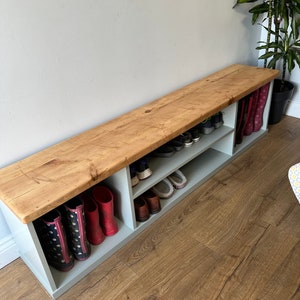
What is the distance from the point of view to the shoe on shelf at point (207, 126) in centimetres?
184

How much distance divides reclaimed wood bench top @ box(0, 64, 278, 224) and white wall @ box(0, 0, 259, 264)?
3.5 inches

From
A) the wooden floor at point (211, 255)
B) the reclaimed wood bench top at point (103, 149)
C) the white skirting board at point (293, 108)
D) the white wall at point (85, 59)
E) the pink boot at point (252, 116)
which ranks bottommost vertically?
the wooden floor at point (211, 255)

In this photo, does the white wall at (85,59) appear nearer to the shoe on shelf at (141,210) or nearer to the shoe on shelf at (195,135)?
the shoe on shelf at (195,135)

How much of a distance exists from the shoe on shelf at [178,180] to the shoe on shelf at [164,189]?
0.12ft

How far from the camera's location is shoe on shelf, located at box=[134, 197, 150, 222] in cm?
150

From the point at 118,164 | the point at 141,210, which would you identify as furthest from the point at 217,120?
the point at 118,164

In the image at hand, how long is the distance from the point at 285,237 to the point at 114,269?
0.81 metres

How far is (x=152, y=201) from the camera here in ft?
5.05

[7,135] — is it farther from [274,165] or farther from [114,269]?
[274,165]

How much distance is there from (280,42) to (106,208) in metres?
1.76

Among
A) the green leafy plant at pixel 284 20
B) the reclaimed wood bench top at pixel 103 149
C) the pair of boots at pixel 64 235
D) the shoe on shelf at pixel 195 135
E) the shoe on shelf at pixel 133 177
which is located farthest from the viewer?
the green leafy plant at pixel 284 20

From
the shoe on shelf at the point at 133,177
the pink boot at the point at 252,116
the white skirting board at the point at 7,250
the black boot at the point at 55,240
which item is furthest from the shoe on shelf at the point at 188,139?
the white skirting board at the point at 7,250

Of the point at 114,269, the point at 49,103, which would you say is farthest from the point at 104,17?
the point at 114,269

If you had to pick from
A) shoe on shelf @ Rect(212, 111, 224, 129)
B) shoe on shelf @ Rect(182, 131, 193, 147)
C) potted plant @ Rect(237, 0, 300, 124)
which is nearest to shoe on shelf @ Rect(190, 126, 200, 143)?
shoe on shelf @ Rect(182, 131, 193, 147)
